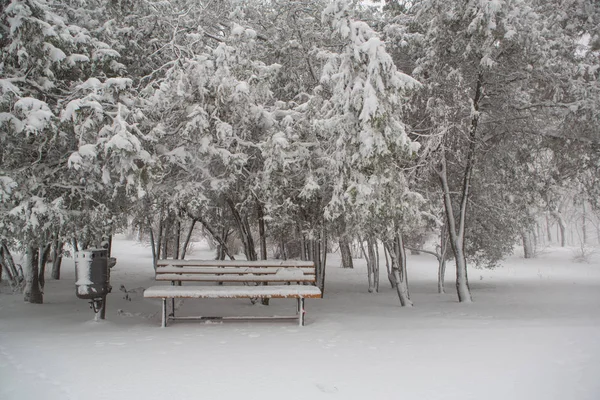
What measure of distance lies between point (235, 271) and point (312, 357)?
114 inches

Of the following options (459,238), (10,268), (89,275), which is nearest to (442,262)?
(459,238)

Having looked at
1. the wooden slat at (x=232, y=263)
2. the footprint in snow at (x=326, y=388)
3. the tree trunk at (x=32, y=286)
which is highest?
the wooden slat at (x=232, y=263)

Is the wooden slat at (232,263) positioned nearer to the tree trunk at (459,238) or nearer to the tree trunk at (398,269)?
the tree trunk at (398,269)

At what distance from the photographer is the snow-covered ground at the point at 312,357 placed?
3.67 meters

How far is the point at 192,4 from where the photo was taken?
352 inches

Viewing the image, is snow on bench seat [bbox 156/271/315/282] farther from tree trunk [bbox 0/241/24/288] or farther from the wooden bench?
tree trunk [bbox 0/241/24/288]

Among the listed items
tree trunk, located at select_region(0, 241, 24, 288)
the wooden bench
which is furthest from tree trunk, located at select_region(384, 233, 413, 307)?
tree trunk, located at select_region(0, 241, 24, 288)

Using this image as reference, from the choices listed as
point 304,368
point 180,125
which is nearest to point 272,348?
point 304,368

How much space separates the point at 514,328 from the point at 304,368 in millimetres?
3087

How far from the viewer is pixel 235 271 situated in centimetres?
732

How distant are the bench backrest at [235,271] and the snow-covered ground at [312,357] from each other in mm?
726

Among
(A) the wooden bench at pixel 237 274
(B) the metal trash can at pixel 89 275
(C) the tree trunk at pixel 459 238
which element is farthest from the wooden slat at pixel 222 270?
(C) the tree trunk at pixel 459 238

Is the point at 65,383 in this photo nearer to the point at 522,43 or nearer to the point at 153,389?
the point at 153,389

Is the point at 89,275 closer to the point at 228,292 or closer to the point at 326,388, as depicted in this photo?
the point at 228,292
